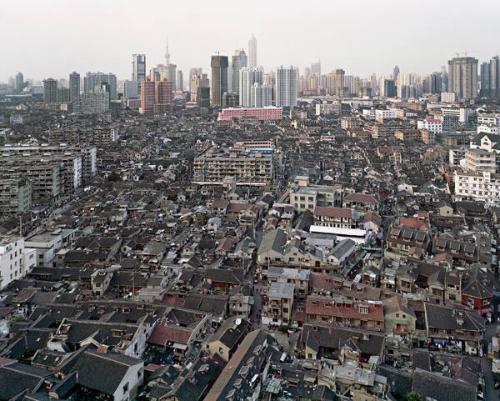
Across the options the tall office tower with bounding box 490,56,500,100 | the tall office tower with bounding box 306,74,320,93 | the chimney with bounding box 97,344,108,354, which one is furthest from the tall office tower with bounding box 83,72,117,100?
the chimney with bounding box 97,344,108,354

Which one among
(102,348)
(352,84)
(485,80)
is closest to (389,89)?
(352,84)

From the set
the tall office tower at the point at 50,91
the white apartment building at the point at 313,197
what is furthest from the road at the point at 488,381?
the tall office tower at the point at 50,91

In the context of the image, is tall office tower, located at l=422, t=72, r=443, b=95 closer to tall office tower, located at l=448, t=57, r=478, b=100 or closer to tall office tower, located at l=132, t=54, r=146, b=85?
tall office tower, located at l=448, t=57, r=478, b=100

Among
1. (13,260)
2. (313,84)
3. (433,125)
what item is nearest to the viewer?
(13,260)

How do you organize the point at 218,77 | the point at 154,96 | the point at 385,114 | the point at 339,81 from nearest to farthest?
the point at 385,114
the point at 154,96
the point at 218,77
the point at 339,81

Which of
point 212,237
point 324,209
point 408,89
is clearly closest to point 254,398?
point 212,237

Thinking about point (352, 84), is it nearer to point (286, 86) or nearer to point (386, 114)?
point (286, 86)

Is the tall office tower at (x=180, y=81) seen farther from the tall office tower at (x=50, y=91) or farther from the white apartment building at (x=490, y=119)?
the white apartment building at (x=490, y=119)
